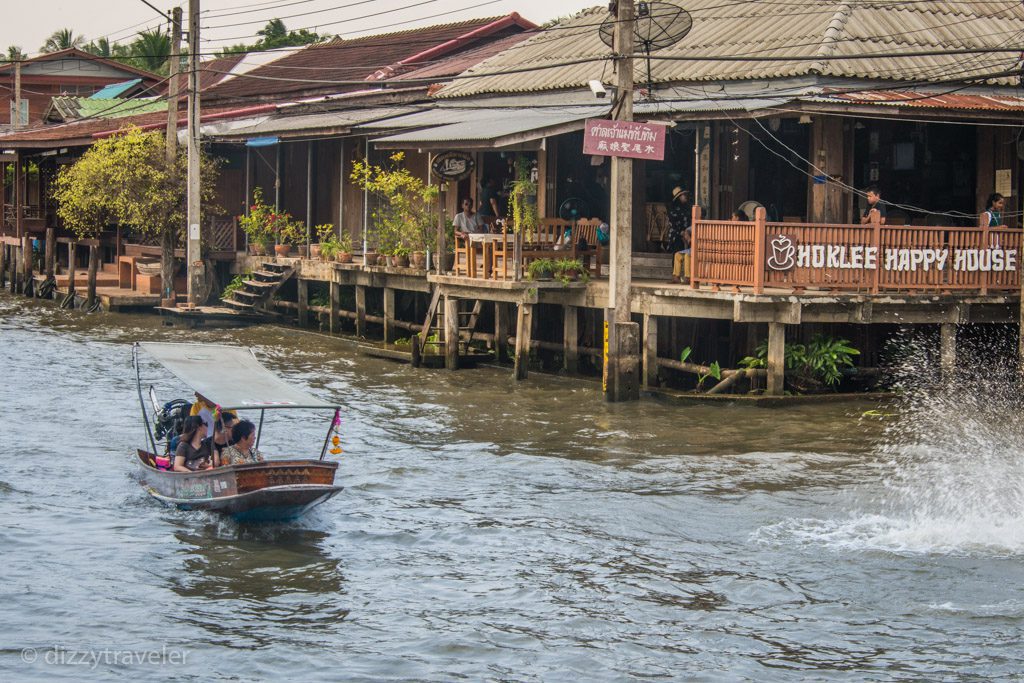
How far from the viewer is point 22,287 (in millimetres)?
43125

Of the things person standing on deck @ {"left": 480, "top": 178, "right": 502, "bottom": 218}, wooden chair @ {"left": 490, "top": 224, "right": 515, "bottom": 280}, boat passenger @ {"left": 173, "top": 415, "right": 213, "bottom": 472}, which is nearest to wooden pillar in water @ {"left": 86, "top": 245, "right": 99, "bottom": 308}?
person standing on deck @ {"left": 480, "top": 178, "right": 502, "bottom": 218}

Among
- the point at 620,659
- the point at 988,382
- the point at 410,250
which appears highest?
the point at 410,250

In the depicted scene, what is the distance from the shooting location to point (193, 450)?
14883mm

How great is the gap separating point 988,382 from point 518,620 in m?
11.6

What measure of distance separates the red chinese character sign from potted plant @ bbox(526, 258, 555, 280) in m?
3.38

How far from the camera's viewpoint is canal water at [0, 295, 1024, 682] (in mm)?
10734

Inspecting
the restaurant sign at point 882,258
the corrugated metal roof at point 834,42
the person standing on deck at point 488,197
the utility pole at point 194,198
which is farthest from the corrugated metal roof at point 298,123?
the restaurant sign at point 882,258

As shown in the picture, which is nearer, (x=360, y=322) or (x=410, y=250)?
(x=410, y=250)

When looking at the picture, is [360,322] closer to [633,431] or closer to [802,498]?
Result: [633,431]

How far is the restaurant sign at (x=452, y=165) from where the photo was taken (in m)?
25.2

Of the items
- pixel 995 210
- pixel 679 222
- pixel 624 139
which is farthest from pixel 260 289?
pixel 995 210

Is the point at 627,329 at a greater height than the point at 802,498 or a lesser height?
greater

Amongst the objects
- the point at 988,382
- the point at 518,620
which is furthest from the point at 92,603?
the point at 988,382

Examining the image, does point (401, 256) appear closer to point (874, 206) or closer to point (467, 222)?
point (467, 222)
